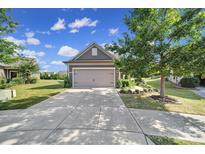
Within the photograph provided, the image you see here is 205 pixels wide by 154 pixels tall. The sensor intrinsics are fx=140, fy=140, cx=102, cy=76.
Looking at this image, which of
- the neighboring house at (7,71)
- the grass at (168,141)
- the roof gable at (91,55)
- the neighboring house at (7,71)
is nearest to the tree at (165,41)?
the grass at (168,141)

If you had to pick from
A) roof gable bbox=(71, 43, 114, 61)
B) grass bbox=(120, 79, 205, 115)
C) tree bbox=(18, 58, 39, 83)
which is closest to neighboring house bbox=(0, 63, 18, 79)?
tree bbox=(18, 58, 39, 83)

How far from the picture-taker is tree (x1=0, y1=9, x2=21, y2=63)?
7.61 metres

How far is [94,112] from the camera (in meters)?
6.27

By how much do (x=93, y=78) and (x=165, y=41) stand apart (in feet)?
29.7

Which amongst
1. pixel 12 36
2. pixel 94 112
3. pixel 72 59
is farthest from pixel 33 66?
pixel 94 112

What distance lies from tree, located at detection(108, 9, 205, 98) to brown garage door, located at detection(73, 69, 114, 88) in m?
6.66

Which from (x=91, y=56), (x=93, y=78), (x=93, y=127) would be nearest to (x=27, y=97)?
(x=93, y=127)

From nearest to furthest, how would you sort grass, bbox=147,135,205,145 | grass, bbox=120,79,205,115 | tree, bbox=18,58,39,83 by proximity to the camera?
grass, bbox=147,135,205,145 → grass, bbox=120,79,205,115 → tree, bbox=18,58,39,83

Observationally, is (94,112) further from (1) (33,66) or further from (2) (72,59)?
(1) (33,66)

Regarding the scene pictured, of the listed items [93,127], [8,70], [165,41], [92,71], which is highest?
[165,41]

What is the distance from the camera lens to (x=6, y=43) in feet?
25.4

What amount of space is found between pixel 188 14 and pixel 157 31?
1809 mm

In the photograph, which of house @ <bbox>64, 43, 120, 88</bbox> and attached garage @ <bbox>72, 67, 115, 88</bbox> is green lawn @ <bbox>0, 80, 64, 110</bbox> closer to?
attached garage @ <bbox>72, 67, 115, 88</bbox>

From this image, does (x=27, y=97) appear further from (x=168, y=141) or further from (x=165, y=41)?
(x=165, y=41)
